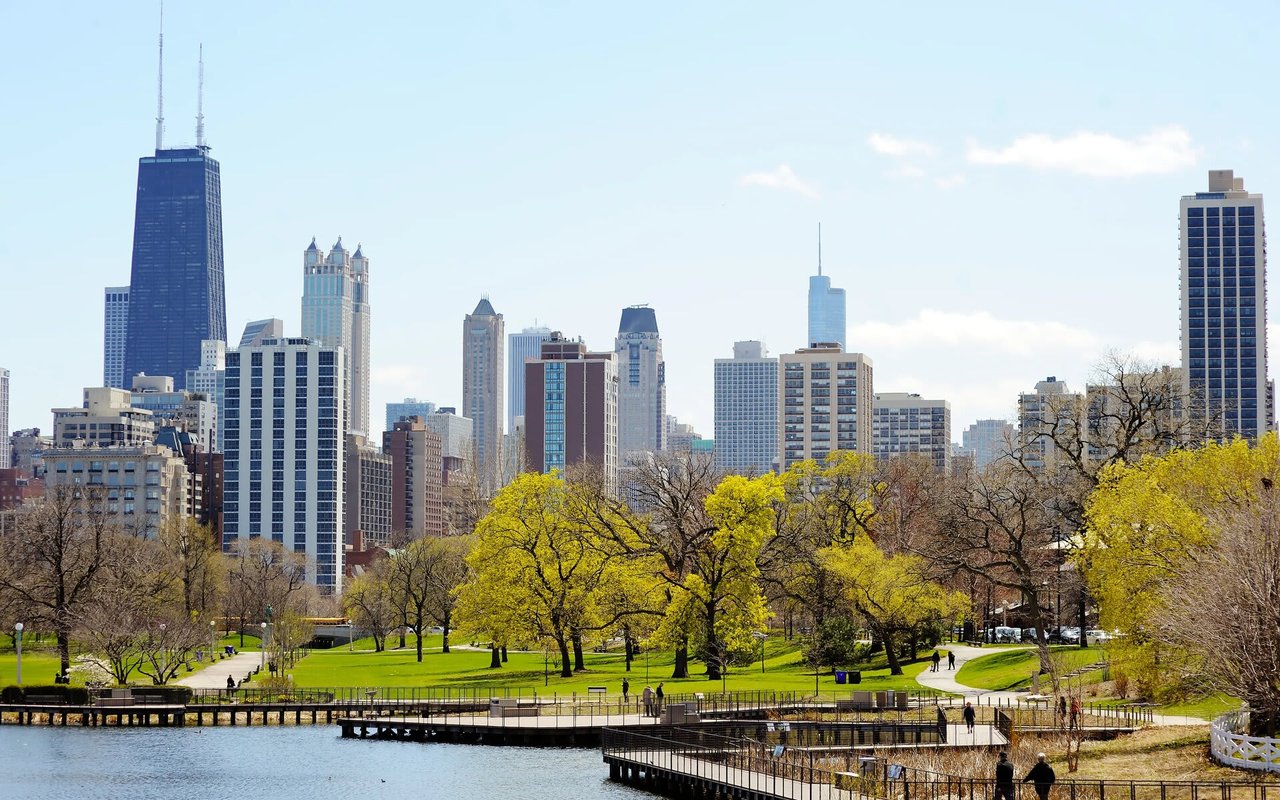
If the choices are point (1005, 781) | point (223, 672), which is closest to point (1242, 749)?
point (1005, 781)

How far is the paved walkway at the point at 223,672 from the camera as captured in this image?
3866 inches

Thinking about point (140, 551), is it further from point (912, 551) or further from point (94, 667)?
point (912, 551)

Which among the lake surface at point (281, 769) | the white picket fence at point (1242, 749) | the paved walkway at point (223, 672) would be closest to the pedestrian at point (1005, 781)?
the white picket fence at point (1242, 749)

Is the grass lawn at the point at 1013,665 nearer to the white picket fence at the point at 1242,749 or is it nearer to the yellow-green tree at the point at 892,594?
the yellow-green tree at the point at 892,594

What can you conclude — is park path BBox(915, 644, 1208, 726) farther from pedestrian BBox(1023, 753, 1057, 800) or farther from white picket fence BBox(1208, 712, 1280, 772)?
pedestrian BBox(1023, 753, 1057, 800)

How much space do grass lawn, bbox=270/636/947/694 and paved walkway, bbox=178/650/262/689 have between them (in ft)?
10.8

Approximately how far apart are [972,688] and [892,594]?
370 inches

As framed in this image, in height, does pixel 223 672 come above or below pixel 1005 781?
below

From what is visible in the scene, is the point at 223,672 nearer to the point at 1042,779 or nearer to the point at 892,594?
the point at 892,594

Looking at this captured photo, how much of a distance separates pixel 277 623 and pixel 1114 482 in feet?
202

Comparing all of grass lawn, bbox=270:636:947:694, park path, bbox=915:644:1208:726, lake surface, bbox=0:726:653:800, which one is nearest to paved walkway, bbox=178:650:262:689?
grass lawn, bbox=270:636:947:694

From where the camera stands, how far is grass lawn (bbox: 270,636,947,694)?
288 ft

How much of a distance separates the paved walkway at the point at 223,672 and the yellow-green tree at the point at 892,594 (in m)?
34.8

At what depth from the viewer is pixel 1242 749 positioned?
46844mm
